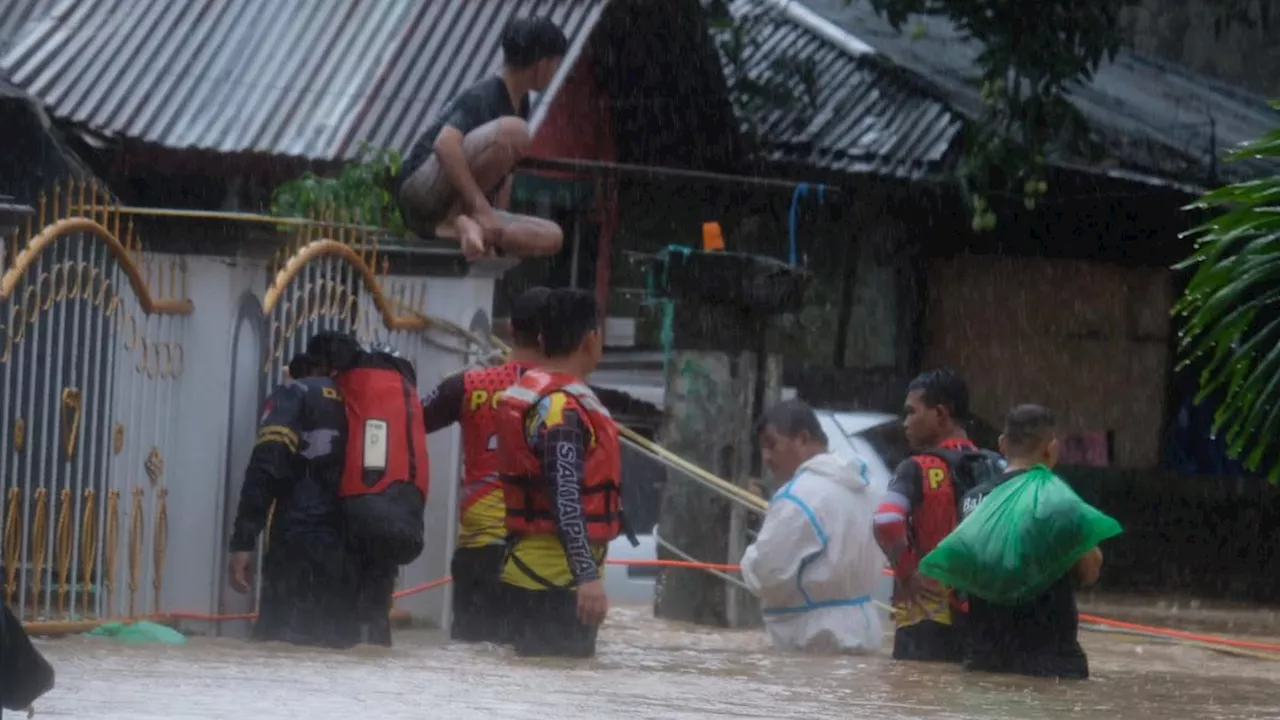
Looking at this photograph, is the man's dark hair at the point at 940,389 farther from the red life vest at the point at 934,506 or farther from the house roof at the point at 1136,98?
the house roof at the point at 1136,98

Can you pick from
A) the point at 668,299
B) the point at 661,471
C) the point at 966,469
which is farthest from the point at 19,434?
the point at 661,471

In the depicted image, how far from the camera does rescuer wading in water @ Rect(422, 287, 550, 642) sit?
884cm

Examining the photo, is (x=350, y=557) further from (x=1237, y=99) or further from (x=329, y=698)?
(x=1237, y=99)

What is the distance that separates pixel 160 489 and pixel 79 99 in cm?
630

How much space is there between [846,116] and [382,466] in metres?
11.2

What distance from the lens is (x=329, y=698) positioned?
6945 millimetres

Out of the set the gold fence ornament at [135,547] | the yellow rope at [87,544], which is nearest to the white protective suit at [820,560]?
the gold fence ornament at [135,547]

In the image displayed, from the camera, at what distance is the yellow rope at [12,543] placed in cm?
855

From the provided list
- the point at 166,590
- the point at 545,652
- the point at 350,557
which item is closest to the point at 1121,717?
the point at 545,652

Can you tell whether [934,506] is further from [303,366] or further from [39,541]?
[39,541]

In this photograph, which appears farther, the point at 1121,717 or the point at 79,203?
the point at 79,203

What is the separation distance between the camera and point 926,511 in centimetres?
934

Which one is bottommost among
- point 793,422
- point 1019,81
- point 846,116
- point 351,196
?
point 793,422

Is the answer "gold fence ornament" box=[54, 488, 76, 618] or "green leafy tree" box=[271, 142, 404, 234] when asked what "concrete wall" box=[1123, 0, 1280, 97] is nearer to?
"green leafy tree" box=[271, 142, 404, 234]
